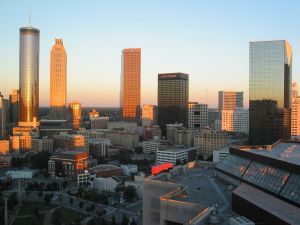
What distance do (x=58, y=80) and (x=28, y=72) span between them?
1209cm

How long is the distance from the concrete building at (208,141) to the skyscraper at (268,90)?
585 centimetres

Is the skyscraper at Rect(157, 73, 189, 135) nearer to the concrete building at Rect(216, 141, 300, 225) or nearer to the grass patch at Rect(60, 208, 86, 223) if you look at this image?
the grass patch at Rect(60, 208, 86, 223)

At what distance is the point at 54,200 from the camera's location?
150 ft

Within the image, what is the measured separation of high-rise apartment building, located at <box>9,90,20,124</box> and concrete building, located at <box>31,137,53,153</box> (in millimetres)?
65176

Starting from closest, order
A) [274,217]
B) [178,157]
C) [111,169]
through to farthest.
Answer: [274,217] → [111,169] → [178,157]

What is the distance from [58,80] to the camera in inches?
5669

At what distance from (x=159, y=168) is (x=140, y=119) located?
128 meters

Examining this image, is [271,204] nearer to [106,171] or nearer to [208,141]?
[106,171]

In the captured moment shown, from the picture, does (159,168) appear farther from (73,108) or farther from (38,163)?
(73,108)

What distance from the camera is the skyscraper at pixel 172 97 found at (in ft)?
379

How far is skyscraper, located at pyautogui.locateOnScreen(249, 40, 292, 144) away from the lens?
7331 cm

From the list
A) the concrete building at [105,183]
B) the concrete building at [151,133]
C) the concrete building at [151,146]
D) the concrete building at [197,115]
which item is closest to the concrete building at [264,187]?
the concrete building at [105,183]

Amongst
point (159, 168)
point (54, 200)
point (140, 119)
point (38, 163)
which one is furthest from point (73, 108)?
point (159, 168)

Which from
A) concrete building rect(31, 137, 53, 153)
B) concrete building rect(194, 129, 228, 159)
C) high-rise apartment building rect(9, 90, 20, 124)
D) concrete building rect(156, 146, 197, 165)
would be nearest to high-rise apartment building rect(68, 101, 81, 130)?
high-rise apartment building rect(9, 90, 20, 124)
